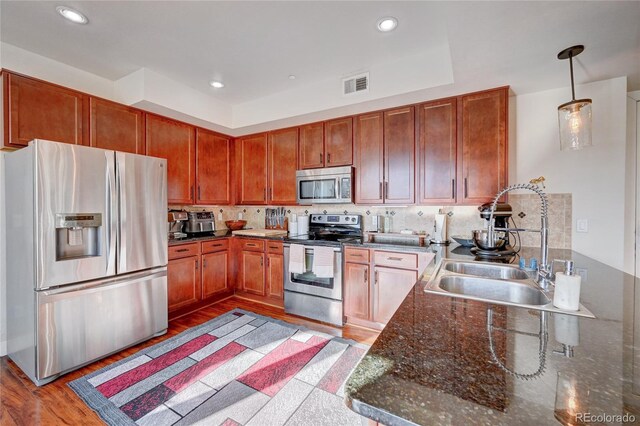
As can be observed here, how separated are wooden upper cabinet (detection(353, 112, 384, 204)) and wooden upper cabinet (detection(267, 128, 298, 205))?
879mm

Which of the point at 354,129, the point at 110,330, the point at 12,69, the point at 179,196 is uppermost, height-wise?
the point at 12,69

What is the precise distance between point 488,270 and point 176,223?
3346 mm

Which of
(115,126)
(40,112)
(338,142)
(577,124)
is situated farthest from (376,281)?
(40,112)

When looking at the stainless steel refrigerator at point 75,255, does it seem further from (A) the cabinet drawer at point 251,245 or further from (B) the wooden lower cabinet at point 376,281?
(B) the wooden lower cabinet at point 376,281

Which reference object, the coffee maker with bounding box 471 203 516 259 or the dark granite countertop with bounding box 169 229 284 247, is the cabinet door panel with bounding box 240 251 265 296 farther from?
the coffee maker with bounding box 471 203 516 259

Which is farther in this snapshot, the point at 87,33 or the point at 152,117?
the point at 152,117

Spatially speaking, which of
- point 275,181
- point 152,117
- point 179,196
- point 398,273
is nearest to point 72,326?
point 179,196

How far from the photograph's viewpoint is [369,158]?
9.95 feet

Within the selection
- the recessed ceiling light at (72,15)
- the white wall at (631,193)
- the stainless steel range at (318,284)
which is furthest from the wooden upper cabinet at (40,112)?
the white wall at (631,193)

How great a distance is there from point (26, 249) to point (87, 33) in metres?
1.76

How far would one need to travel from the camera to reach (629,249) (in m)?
2.35

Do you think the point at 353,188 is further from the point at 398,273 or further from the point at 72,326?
the point at 72,326

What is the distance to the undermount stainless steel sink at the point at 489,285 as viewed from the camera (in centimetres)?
121

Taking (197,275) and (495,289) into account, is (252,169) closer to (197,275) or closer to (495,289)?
(197,275)
